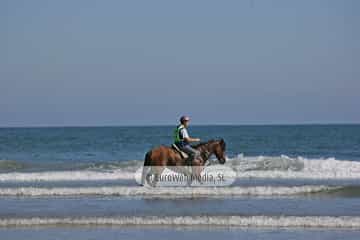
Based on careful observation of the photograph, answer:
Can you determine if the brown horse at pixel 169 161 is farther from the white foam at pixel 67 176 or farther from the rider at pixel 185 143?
the white foam at pixel 67 176

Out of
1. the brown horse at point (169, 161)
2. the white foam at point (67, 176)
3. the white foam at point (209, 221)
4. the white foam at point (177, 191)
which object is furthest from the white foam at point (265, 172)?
the white foam at point (209, 221)

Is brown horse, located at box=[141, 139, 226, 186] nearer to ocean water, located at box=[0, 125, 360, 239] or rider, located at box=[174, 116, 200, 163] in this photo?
rider, located at box=[174, 116, 200, 163]

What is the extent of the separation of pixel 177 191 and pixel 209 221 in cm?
418

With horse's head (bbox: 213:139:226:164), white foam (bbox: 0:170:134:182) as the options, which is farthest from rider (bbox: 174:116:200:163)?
white foam (bbox: 0:170:134:182)

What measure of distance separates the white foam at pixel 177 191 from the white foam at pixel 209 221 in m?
3.45

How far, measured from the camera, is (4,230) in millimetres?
12742

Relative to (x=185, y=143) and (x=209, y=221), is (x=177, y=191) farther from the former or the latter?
(x=209, y=221)

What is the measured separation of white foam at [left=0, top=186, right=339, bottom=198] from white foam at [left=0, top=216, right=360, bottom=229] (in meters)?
3.45

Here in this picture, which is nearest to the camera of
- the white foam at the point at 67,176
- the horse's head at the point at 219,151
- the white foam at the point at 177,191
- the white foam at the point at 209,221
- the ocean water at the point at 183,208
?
the ocean water at the point at 183,208

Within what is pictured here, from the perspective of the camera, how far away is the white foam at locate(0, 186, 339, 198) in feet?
55.0

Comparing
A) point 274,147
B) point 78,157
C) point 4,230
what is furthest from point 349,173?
point 274,147

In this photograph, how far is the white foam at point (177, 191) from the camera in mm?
Answer: 16750

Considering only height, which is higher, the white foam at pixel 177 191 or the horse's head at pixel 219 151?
the horse's head at pixel 219 151

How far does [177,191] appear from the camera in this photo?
55.9 feet
